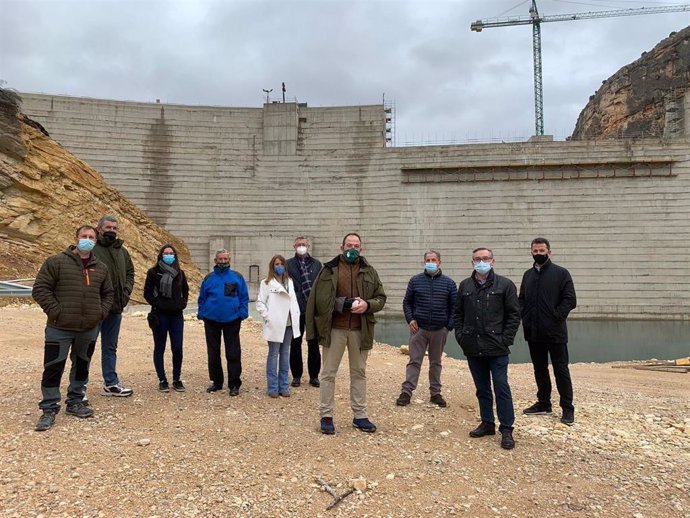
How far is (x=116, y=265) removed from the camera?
4773 mm

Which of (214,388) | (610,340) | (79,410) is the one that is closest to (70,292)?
(79,410)

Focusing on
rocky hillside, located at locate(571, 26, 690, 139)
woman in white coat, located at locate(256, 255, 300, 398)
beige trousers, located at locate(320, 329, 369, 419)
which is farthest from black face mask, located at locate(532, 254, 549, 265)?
rocky hillside, located at locate(571, 26, 690, 139)

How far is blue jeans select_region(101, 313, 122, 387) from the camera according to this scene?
4773 mm

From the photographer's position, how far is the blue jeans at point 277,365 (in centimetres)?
513

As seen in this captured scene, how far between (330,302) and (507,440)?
6.08 feet

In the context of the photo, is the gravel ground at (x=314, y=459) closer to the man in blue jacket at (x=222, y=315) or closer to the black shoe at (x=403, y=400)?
the black shoe at (x=403, y=400)

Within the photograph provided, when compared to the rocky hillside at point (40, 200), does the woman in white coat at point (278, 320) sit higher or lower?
lower

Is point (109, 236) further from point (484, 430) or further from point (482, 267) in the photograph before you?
point (484, 430)

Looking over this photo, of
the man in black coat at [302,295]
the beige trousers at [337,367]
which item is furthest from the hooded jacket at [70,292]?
the man in black coat at [302,295]

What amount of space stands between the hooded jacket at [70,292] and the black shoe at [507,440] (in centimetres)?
363

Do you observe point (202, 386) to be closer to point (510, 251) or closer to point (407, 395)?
point (407, 395)

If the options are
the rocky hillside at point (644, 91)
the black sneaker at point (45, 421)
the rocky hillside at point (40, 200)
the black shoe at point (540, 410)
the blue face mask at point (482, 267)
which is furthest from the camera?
the rocky hillside at point (644, 91)

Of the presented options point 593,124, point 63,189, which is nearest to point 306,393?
point 63,189

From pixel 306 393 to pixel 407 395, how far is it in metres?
1.15
